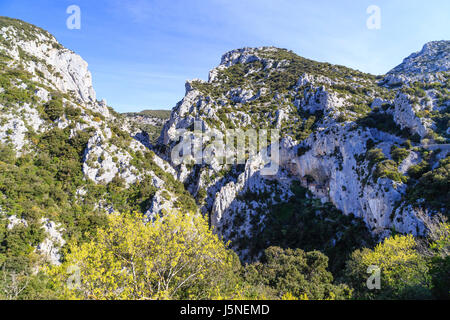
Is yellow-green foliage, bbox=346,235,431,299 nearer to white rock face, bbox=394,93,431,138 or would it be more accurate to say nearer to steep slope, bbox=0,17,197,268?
white rock face, bbox=394,93,431,138

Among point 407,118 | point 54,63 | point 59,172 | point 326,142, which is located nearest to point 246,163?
point 326,142

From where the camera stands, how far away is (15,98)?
37.3m

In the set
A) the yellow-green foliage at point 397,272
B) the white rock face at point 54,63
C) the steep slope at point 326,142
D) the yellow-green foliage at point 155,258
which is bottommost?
the yellow-green foliage at point 397,272

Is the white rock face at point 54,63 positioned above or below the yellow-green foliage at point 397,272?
above

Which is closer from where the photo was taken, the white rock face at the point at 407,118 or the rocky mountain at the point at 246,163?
the rocky mountain at the point at 246,163

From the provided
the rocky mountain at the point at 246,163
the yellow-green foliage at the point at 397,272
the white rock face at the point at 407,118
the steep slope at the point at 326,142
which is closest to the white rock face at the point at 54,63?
the rocky mountain at the point at 246,163

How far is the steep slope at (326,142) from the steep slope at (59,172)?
12.9m

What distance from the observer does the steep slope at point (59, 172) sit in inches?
1014

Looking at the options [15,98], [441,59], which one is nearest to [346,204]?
[15,98]

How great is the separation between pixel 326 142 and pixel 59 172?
5350cm

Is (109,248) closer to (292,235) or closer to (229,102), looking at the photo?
(292,235)

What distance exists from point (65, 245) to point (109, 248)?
63.9ft

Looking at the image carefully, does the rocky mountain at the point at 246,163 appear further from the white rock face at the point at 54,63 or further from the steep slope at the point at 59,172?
the white rock face at the point at 54,63

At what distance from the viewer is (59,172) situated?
3391cm
